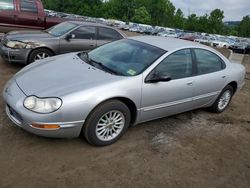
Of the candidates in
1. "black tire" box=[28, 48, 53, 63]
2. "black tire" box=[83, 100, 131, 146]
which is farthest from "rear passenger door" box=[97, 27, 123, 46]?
"black tire" box=[83, 100, 131, 146]

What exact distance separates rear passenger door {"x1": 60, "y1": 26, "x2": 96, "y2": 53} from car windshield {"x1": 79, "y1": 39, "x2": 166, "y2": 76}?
99.0 inches

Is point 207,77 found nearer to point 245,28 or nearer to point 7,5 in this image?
point 7,5

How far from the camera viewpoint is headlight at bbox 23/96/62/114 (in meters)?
3.18

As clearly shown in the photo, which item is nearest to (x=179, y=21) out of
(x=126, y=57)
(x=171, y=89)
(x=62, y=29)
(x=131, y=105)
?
(x=62, y=29)

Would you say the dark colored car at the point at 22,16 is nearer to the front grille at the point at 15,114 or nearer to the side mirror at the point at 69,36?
the side mirror at the point at 69,36

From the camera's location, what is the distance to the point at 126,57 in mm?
4238

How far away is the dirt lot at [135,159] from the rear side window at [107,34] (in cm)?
389

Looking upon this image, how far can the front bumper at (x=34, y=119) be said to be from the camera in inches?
125

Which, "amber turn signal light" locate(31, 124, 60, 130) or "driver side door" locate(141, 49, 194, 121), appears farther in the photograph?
"driver side door" locate(141, 49, 194, 121)

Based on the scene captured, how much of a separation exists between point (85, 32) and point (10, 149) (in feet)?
15.4

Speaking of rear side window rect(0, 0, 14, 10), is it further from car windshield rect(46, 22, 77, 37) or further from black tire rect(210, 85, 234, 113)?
black tire rect(210, 85, 234, 113)

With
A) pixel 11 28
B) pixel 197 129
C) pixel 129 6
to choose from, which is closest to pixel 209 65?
pixel 197 129

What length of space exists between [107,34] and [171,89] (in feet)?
13.9

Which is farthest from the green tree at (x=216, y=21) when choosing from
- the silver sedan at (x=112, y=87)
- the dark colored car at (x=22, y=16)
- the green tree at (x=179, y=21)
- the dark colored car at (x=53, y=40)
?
the silver sedan at (x=112, y=87)
